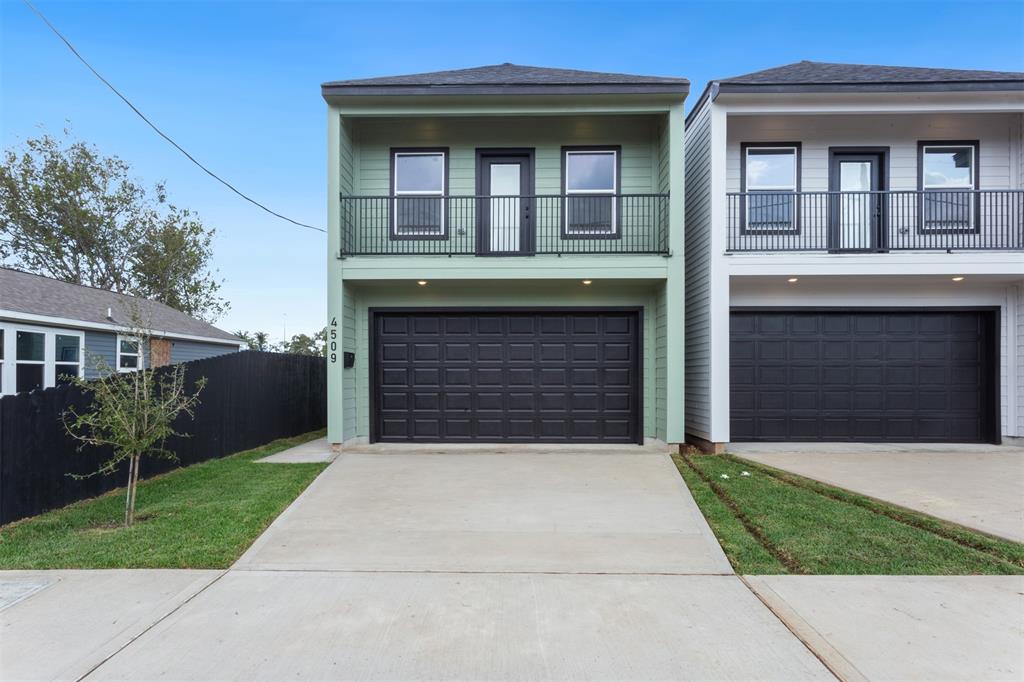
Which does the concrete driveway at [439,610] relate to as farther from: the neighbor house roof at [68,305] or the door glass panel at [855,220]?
the neighbor house roof at [68,305]

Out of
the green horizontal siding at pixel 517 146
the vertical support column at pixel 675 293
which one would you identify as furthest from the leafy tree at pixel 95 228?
the vertical support column at pixel 675 293

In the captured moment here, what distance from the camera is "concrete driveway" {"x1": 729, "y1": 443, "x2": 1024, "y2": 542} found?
5508 millimetres

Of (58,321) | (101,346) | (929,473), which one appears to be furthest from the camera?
(101,346)

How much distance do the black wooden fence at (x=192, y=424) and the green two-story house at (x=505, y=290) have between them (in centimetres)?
232

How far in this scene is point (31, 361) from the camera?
35.3ft

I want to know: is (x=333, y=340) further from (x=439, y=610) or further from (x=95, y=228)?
(x=95, y=228)

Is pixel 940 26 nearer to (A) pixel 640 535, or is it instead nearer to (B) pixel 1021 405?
(B) pixel 1021 405

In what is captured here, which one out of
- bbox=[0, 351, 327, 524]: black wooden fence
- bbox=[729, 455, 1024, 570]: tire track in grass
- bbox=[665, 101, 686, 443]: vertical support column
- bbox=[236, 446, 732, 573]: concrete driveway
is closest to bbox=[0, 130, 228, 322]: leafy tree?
bbox=[0, 351, 327, 524]: black wooden fence

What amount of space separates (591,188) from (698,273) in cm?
249

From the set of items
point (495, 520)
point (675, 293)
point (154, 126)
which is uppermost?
point (154, 126)

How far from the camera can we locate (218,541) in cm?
469

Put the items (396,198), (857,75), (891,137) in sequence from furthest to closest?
A: (891,137) < (396,198) < (857,75)

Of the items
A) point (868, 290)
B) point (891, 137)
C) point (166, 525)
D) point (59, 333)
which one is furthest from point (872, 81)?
point (59, 333)

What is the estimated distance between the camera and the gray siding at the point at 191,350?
15116 millimetres
